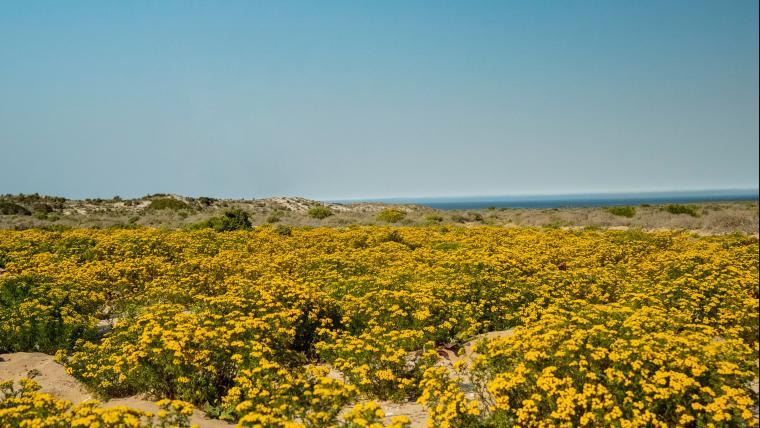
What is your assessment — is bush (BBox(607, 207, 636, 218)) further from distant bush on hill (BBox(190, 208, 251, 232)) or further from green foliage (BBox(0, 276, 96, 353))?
green foliage (BBox(0, 276, 96, 353))

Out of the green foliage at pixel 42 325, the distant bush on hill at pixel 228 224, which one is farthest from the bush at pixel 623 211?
the green foliage at pixel 42 325

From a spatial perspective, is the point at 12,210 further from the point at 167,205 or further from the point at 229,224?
the point at 229,224

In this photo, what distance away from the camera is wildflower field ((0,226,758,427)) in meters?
6.58

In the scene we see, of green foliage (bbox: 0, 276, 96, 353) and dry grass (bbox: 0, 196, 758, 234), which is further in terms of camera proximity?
dry grass (bbox: 0, 196, 758, 234)

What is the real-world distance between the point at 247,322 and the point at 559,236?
1891cm

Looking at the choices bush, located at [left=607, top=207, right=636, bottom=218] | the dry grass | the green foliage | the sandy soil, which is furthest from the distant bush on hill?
bush, located at [left=607, top=207, right=636, bottom=218]

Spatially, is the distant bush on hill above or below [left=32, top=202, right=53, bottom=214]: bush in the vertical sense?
below

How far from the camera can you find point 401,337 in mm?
8906

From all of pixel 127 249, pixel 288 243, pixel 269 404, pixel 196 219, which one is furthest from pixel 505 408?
pixel 196 219

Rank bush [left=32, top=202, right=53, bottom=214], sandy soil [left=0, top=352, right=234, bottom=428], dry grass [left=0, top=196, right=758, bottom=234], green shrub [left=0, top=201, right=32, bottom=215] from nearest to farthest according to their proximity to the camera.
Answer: sandy soil [left=0, top=352, right=234, bottom=428], dry grass [left=0, top=196, right=758, bottom=234], green shrub [left=0, top=201, right=32, bottom=215], bush [left=32, top=202, right=53, bottom=214]

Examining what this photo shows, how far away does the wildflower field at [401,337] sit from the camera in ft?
21.6

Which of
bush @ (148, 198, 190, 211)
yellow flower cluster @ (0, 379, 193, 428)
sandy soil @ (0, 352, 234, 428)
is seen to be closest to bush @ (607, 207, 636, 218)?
sandy soil @ (0, 352, 234, 428)

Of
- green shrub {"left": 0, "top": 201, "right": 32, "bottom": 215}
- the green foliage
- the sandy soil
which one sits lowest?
the sandy soil

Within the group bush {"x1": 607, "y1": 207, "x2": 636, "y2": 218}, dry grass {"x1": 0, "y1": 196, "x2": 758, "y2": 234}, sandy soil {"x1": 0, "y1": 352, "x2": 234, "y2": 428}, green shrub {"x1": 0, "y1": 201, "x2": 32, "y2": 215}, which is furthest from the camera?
green shrub {"x1": 0, "y1": 201, "x2": 32, "y2": 215}
